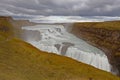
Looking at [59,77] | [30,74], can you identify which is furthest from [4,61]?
[59,77]

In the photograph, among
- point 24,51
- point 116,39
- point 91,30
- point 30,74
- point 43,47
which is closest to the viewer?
point 30,74

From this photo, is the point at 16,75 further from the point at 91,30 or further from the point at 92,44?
the point at 91,30

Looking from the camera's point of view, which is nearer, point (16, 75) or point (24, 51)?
point (16, 75)

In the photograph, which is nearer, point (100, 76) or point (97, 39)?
point (100, 76)

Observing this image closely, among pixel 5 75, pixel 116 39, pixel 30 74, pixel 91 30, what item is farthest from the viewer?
pixel 91 30

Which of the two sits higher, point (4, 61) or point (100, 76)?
point (4, 61)

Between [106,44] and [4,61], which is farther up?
[4,61]

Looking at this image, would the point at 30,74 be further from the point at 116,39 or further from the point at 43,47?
the point at 116,39

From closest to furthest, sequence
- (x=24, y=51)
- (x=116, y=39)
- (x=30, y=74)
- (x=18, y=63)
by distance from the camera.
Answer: (x=30, y=74) < (x=18, y=63) < (x=24, y=51) < (x=116, y=39)

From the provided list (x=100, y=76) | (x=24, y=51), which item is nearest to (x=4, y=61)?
(x=24, y=51)
